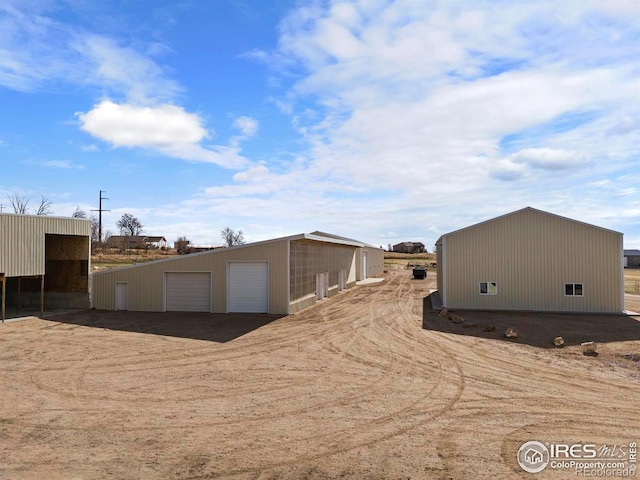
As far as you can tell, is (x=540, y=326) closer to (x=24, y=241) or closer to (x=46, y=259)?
(x=24, y=241)

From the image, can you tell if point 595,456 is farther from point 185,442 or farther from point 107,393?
point 107,393

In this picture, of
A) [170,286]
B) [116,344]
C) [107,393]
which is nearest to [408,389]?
[107,393]

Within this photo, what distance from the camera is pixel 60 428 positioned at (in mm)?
8203

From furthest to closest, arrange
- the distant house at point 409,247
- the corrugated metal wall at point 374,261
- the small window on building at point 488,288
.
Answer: the distant house at point 409,247
the corrugated metal wall at point 374,261
the small window on building at point 488,288

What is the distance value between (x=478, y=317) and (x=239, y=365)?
13771 mm

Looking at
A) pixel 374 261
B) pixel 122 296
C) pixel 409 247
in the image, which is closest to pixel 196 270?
pixel 122 296

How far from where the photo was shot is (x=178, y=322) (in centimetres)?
2038

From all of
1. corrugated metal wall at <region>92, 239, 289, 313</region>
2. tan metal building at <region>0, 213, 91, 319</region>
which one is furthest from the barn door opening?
tan metal building at <region>0, 213, 91, 319</region>

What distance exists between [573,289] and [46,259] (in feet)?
97.4

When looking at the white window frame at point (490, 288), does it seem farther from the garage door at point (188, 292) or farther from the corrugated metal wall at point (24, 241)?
the corrugated metal wall at point (24, 241)

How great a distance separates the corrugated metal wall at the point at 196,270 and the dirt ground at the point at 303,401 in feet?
15.2

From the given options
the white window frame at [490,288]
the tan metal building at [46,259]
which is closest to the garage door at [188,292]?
the tan metal building at [46,259]

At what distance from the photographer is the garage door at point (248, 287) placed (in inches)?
902

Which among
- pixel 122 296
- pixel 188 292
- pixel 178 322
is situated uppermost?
pixel 188 292
